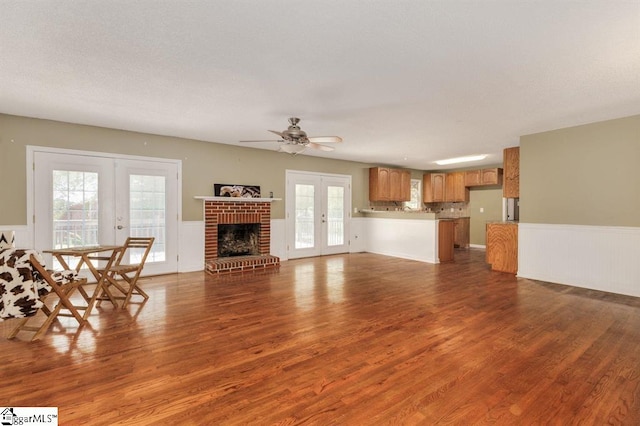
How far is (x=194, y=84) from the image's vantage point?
314 centimetres

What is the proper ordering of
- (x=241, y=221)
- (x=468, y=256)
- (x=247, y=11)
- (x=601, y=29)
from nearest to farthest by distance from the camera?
(x=247, y=11) → (x=601, y=29) → (x=241, y=221) → (x=468, y=256)

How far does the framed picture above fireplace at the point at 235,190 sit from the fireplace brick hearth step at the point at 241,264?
125 cm

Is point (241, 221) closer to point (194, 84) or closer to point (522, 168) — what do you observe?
point (194, 84)

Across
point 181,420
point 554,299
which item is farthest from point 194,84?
point 554,299

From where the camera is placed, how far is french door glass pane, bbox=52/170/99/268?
4.43 m

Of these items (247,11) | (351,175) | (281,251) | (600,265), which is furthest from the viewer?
(351,175)

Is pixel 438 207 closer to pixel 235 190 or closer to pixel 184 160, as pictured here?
pixel 235 190

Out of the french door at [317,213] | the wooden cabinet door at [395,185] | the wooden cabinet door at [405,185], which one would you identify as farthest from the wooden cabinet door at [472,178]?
the french door at [317,213]

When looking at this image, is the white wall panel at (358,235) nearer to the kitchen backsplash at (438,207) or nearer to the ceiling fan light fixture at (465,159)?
the kitchen backsplash at (438,207)

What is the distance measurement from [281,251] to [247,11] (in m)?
5.20

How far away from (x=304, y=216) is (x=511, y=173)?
4.33m

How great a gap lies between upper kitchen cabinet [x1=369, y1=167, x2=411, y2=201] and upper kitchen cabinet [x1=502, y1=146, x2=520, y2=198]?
3.01 meters

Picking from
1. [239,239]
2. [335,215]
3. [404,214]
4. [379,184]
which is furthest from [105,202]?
[379,184]

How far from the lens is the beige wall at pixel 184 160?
4.14 meters
